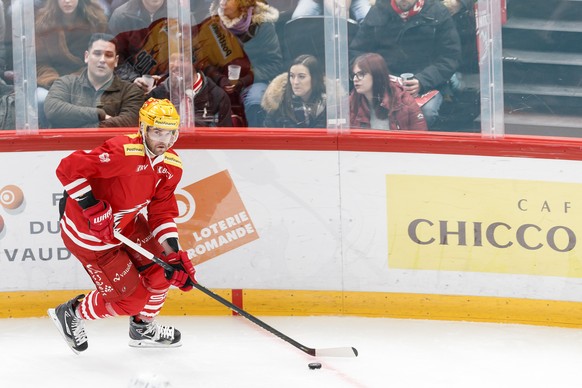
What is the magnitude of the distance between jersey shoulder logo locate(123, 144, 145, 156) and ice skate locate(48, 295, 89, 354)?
73 centimetres

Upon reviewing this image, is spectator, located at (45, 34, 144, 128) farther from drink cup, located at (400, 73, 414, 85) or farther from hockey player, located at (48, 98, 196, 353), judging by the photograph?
drink cup, located at (400, 73, 414, 85)

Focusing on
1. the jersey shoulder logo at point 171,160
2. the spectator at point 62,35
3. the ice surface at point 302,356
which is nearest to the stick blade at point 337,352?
the ice surface at point 302,356

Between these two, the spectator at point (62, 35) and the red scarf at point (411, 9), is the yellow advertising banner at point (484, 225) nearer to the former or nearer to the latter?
the red scarf at point (411, 9)

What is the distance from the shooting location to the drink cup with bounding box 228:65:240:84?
487 centimetres

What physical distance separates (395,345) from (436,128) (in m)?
1.02

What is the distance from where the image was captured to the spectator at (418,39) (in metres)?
4.71

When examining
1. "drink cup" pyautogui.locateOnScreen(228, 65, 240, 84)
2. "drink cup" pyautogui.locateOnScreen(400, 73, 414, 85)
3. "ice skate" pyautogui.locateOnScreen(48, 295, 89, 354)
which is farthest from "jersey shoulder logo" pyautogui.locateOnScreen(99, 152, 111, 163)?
"drink cup" pyautogui.locateOnScreen(400, 73, 414, 85)

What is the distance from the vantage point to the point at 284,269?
15.9 feet

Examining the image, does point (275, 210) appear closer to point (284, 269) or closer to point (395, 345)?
point (284, 269)

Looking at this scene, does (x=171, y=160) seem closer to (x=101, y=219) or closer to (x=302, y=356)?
(x=101, y=219)

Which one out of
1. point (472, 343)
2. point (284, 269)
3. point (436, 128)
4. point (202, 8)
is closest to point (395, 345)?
point (472, 343)

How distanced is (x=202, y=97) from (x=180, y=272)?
1.11 meters

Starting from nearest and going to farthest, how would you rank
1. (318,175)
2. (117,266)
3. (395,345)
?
(117,266), (395,345), (318,175)

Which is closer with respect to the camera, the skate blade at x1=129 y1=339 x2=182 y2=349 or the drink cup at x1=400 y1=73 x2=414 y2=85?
the skate blade at x1=129 y1=339 x2=182 y2=349
